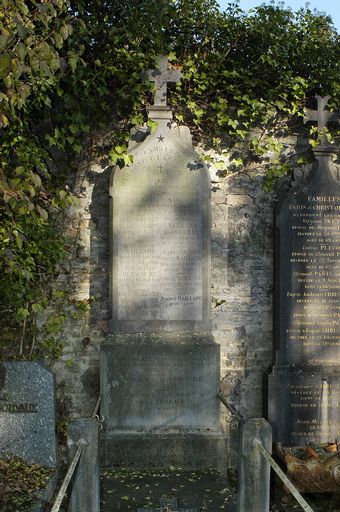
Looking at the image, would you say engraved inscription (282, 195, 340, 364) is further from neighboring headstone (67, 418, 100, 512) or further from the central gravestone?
neighboring headstone (67, 418, 100, 512)

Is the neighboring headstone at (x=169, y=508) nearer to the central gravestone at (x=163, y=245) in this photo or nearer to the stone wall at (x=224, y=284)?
the central gravestone at (x=163, y=245)

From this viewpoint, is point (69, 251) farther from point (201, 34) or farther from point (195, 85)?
point (201, 34)

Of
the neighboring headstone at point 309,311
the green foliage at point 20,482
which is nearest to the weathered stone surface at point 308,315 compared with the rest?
the neighboring headstone at point 309,311

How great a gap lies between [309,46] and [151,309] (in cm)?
341

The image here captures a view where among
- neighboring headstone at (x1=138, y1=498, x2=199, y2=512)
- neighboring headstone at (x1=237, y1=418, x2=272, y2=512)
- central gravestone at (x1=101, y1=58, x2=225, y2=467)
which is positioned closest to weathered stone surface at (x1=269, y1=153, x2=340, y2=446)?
central gravestone at (x1=101, y1=58, x2=225, y2=467)

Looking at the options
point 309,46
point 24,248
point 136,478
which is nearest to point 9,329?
point 24,248

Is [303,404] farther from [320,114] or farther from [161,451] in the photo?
[320,114]

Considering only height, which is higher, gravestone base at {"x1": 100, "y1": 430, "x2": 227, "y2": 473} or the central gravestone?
the central gravestone

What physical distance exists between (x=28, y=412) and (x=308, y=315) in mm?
3037

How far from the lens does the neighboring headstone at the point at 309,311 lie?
5.82m

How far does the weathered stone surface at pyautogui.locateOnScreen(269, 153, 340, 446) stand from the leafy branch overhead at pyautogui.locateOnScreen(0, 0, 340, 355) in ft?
1.82

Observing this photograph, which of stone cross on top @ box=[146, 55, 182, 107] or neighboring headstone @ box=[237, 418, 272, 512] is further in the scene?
stone cross on top @ box=[146, 55, 182, 107]

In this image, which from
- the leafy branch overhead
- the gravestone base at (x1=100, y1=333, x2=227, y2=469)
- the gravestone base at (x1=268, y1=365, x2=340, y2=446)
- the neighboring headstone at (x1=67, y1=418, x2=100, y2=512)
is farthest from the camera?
the gravestone base at (x1=268, y1=365, x2=340, y2=446)

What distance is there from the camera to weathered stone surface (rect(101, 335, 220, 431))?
5.11 m
